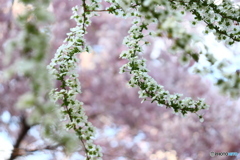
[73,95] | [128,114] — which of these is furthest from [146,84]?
[128,114]

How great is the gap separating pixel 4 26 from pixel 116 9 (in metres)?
3.40

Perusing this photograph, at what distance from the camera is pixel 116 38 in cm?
451

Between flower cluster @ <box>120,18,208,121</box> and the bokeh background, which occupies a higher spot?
the bokeh background

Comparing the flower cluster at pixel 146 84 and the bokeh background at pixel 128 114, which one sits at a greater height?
the bokeh background at pixel 128 114

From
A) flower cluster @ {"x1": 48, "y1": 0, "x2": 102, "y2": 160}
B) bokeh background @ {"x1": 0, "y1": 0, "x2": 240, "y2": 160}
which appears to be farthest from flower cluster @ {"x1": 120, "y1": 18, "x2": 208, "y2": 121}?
bokeh background @ {"x1": 0, "y1": 0, "x2": 240, "y2": 160}

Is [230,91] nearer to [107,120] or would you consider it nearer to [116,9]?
[116,9]

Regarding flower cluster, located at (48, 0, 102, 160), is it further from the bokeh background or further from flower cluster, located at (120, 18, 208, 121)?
the bokeh background

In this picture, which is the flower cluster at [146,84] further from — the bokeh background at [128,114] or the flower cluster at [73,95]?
the bokeh background at [128,114]

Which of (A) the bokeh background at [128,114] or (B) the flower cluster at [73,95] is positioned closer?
(B) the flower cluster at [73,95]

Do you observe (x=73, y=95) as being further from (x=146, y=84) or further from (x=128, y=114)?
(x=128, y=114)

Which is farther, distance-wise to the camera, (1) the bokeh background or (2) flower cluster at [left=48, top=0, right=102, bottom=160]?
(1) the bokeh background

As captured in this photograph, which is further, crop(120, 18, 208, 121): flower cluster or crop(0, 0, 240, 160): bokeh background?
crop(0, 0, 240, 160): bokeh background

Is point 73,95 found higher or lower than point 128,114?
lower

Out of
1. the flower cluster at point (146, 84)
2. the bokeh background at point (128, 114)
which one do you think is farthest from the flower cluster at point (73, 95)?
the bokeh background at point (128, 114)
